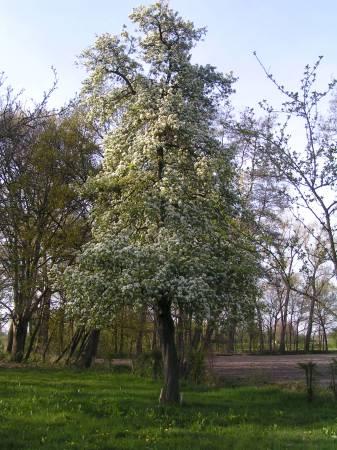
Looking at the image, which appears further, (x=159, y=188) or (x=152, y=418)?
(x=159, y=188)

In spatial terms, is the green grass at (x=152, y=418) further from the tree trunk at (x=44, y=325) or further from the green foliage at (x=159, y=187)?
the tree trunk at (x=44, y=325)

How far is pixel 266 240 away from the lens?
8.01 m

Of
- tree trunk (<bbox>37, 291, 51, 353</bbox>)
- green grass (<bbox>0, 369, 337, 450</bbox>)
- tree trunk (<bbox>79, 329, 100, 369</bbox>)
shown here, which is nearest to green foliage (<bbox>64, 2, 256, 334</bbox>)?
green grass (<bbox>0, 369, 337, 450</bbox>)

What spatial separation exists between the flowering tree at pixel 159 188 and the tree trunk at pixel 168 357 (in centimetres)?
3

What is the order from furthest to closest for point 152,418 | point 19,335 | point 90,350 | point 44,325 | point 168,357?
point 44,325, point 19,335, point 90,350, point 168,357, point 152,418

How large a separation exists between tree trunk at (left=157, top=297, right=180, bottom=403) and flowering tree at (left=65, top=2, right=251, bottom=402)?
0.03 meters

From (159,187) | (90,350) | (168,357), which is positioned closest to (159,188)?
(159,187)

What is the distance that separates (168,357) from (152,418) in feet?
10.6

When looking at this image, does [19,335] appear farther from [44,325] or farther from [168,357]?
[168,357]

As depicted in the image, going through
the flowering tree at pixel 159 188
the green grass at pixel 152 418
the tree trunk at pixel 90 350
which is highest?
the flowering tree at pixel 159 188

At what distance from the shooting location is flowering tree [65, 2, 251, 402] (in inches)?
585

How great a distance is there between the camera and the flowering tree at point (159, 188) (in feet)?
48.7

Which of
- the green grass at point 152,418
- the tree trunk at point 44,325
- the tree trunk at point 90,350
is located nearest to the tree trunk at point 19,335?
the tree trunk at point 44,325

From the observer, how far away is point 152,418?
12602 mm
